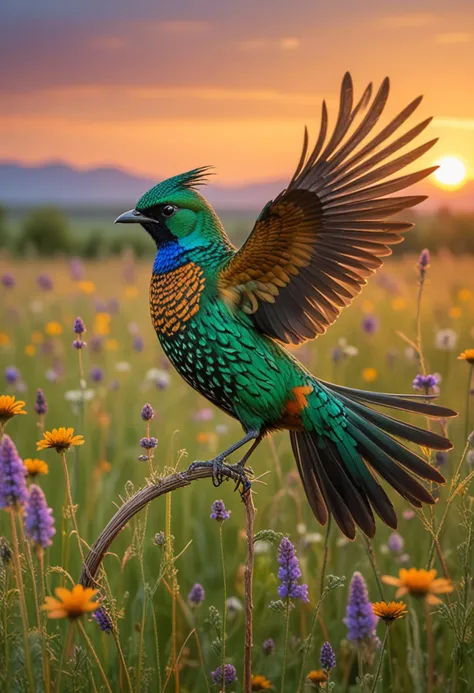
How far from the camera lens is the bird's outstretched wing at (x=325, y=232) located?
2002mm

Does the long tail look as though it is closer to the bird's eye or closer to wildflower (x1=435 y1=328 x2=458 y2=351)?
the bird's eye

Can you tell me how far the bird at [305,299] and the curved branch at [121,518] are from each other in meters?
0.11

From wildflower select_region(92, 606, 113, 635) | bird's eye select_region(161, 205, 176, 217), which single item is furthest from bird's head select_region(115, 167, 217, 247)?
wildflower select_region(92, 606, 113, 635)

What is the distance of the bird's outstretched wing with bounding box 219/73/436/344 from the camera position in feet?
6.57

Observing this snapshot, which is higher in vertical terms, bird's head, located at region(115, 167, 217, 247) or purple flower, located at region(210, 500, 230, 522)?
bird's head, located at region(115, 167, 217, 247)

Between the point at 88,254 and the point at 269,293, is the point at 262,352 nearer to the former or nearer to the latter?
the point at 269,293

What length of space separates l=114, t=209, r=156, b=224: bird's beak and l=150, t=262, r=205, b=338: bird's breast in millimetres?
158

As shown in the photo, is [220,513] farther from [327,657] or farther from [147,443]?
[327,657]

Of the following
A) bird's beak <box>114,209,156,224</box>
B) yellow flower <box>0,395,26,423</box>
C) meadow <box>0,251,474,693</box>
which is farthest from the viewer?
bird's beak <box>114,209,156,224</box>

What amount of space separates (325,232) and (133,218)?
0.54m

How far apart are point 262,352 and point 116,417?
280cm

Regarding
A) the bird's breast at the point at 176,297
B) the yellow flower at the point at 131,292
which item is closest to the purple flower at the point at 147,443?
the bird's breast at the point at 176,297

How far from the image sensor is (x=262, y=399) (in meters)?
2.20

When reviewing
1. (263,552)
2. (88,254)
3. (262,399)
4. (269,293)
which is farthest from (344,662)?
(88,254)
